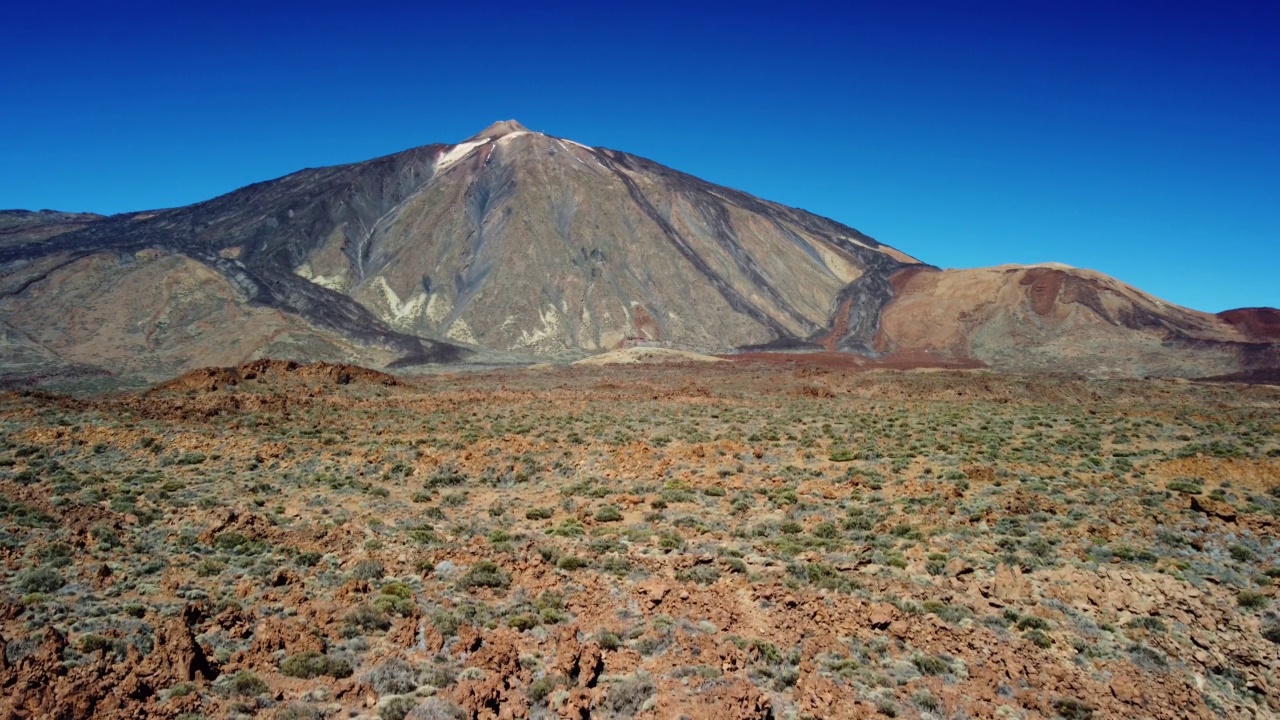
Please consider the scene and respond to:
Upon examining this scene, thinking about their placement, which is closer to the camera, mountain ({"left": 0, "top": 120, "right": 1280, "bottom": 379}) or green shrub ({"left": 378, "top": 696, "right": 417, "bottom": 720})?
green shrub ({"left": 378, "top": 696, "right": 417, "bottom": 720})

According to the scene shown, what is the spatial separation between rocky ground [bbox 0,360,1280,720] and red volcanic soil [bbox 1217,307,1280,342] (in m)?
73.3

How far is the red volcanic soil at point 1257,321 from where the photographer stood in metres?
80.6

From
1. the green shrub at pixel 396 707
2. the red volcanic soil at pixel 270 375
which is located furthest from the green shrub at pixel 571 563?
the red volcanic soil at pixel 270 375

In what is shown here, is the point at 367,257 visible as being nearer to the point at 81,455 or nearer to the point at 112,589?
the point at 81,455

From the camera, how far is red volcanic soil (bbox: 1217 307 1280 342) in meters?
80.6

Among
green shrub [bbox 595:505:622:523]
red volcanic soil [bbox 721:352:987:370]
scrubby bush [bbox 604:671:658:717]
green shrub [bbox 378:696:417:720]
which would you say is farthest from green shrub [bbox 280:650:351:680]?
red volcanic soil [bbox 721:352:987:370]

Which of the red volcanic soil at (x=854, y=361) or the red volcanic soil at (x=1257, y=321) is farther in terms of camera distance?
the red volcanic soil at (x=1257, y=321)

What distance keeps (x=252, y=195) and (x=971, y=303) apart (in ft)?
332

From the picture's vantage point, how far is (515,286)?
8625cm

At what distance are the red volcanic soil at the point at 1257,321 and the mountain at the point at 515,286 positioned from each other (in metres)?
0.35

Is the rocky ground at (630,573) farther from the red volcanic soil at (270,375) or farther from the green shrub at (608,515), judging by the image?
the red volcanic soil at (270,375)

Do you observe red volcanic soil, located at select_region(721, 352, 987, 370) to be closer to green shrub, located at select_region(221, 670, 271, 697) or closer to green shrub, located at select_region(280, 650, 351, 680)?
green shrub, located at select_region(280, 650, 351, 680)

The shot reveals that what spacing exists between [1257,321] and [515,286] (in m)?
85.6

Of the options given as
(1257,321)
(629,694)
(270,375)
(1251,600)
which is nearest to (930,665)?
(629,694)
